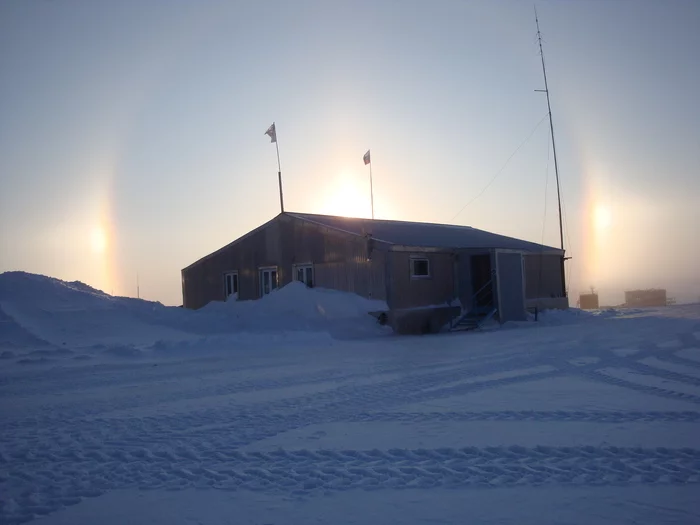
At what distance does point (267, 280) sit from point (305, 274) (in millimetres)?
2486

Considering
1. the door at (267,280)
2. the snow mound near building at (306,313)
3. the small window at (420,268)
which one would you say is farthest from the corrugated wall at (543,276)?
the door at (267,280)

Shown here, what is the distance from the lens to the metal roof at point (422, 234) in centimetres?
2595

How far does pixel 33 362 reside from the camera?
16.3m

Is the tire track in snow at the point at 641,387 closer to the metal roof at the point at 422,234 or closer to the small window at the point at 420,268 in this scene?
the metal roof at the point at 422,234

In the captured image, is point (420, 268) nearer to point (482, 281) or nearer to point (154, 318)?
point (482, 281)

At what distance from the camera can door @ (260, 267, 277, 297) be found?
28.1m

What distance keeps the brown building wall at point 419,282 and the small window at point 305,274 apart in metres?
4.17

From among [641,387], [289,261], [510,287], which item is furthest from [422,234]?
[641,387]

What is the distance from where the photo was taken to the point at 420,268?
25.3 metres

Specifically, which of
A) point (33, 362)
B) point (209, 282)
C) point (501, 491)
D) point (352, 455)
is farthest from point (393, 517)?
point (209, 282)

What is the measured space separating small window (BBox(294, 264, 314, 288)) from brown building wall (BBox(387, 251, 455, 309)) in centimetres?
417

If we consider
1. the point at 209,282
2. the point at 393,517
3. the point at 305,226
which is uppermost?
the point at 305,226

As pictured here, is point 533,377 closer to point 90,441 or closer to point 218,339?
point 90,441

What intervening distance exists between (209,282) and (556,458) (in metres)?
26.5
